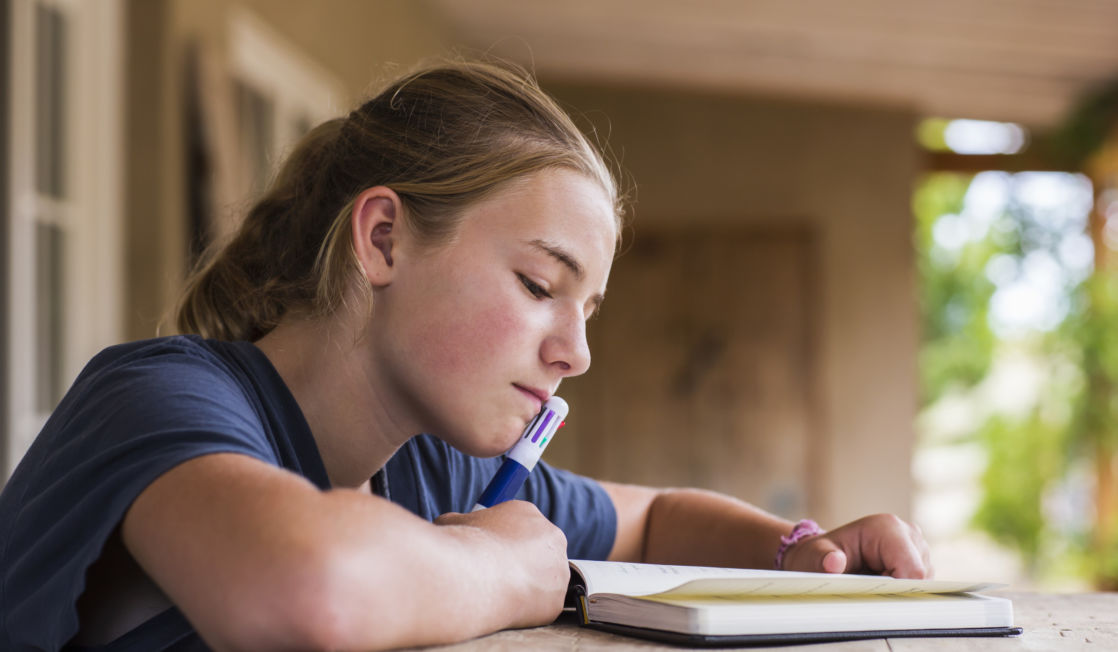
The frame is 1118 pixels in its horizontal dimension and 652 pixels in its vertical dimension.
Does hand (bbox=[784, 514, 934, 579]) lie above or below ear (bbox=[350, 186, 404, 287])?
→ below

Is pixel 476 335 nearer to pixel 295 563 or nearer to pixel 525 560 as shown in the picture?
pixel 525 560

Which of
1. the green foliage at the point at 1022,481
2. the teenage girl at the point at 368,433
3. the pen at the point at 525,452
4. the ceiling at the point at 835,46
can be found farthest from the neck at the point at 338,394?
the green foliage at the point at 1022,481

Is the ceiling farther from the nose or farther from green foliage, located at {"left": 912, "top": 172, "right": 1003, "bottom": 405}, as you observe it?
green foliage, located at {"left": 912, "top": 172, "right": 1003, "bottom": 405}

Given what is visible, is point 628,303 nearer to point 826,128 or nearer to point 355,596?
point 826,128

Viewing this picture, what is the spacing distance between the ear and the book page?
355 millimetres

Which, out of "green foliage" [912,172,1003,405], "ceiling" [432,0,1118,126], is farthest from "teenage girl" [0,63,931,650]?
"green foliage" [912,172,1003,405]

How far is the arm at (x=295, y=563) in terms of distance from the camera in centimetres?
70

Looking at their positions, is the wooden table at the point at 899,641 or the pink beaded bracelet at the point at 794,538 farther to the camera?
the pink beaded bracelet at the point at 794,538

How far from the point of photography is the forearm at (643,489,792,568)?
1311 millimetres

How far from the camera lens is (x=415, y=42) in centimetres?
484

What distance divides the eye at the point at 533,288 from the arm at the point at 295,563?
0.30 meters

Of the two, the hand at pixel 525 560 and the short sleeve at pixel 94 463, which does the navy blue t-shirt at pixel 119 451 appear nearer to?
the short sleeve at pixel 94 463

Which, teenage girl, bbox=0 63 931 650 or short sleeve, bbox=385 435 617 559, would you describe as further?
short sleeve, bbox=385 435 617 559

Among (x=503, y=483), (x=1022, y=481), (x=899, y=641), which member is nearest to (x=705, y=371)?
(x=1022, y=481)
